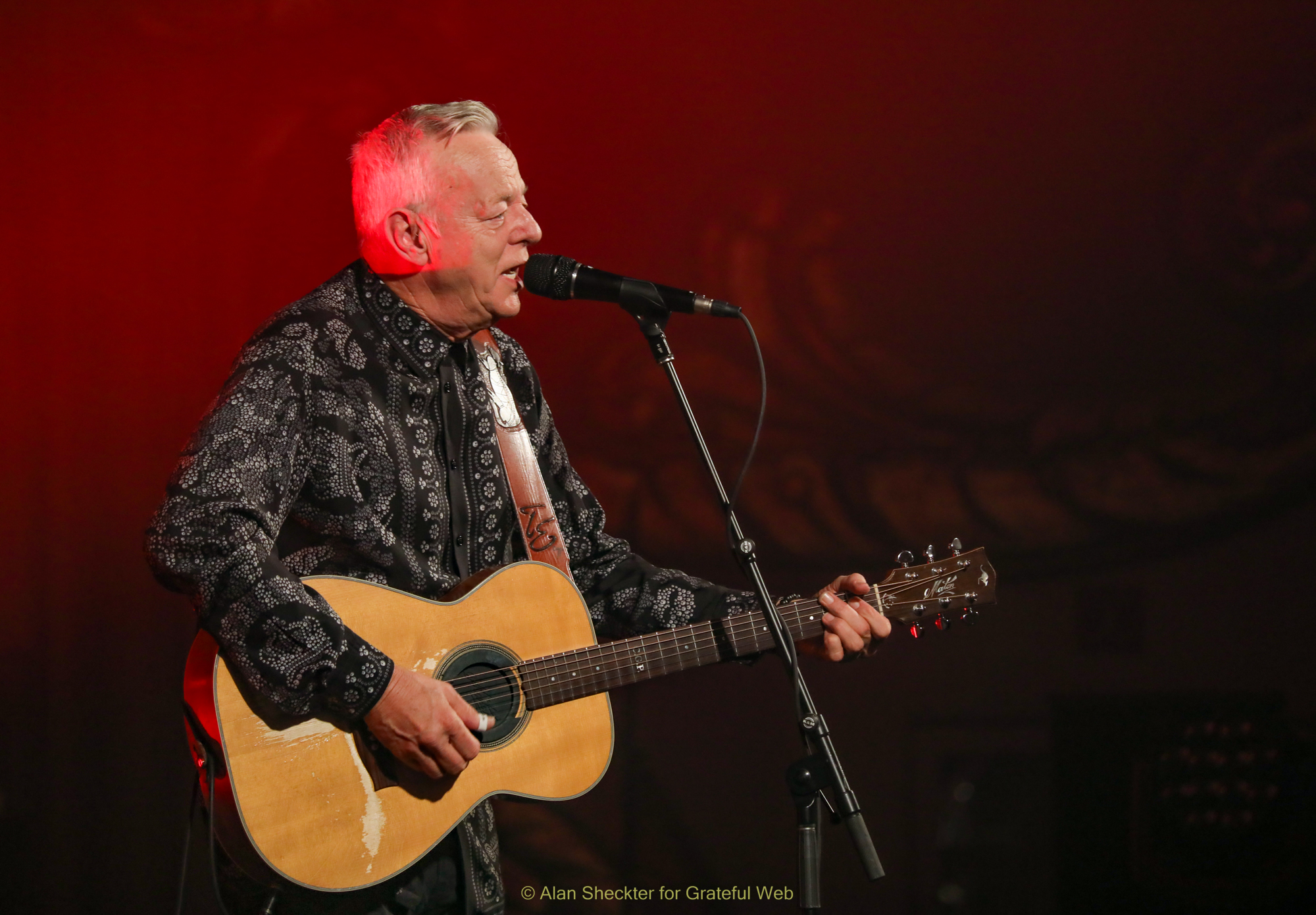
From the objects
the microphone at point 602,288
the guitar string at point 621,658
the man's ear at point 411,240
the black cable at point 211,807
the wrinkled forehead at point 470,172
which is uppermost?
the wrinkled forehead at point 470,172

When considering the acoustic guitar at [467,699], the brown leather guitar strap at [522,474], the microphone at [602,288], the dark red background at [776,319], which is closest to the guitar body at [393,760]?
the acoustic guitar at [467,699]

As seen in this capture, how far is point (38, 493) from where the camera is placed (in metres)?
2.91

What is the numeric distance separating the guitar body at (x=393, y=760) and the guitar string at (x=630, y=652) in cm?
3

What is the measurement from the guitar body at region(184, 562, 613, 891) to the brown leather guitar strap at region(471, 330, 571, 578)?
13 centimetres

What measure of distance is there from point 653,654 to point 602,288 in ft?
2.51

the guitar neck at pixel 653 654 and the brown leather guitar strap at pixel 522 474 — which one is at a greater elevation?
the brown leather guitar strap at pixel 522 474

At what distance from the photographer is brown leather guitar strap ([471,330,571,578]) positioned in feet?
7.12

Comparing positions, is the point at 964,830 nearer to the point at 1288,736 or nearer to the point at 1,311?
the point at 1288,736

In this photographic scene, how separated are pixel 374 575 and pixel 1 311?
71.5 inches

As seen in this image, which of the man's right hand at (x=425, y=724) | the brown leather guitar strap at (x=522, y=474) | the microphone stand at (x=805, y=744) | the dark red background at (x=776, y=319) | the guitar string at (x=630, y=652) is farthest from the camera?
the dark red background at (x=776, y=319)

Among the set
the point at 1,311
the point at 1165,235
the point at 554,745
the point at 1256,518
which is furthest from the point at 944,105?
the point at 1,311

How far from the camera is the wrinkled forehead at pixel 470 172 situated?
2021 mm

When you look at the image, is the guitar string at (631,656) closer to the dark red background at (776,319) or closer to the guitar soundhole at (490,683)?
the guitar soundhole at (490,683)

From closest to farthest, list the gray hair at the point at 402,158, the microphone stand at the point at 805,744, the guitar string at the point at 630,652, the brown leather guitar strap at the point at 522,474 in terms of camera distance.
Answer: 1. the microphone stand at the point at 805,744
2. the guitar string at the point at 630,652
3. the gray hair at the point at 402,158
4. the brown leather guitar strap at the point at 522,474
